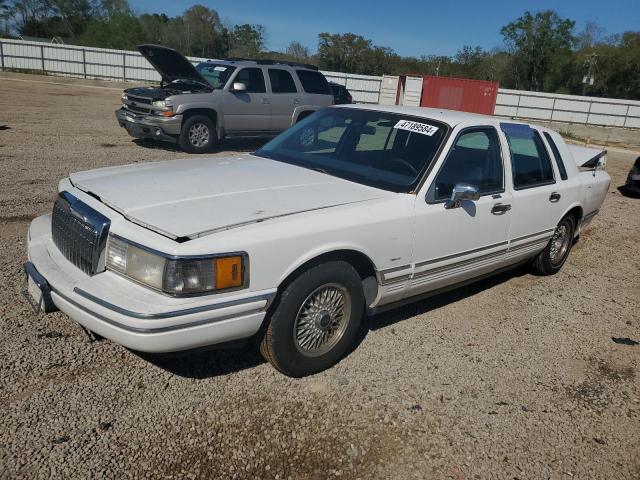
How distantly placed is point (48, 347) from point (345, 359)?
1.88 metres

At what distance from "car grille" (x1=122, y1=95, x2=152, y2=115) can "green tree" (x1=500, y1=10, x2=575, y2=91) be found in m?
53.8

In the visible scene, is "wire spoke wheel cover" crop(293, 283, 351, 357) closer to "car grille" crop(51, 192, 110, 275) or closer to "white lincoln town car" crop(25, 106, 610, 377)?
"white lincoln town car" crop(25, 106, 610, 377)

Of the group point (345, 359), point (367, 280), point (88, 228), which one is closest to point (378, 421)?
point (345, 359)

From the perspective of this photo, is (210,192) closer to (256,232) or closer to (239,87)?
(256,232)

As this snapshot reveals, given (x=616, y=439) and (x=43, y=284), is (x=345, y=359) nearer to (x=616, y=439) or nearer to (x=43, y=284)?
(x=616, y=439)

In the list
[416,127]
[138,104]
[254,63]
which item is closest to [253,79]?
[254,63]

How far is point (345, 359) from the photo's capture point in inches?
139

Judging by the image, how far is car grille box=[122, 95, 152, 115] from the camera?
33.2 ft

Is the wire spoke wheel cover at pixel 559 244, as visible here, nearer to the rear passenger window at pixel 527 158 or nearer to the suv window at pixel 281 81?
the rear passenger window at pixel 527 158

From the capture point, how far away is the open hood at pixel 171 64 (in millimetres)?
10242

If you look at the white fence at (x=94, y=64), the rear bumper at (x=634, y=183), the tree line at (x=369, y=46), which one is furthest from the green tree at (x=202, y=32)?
the rear bumper at (x=634, y=183)

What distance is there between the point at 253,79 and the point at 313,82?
5.29 ft

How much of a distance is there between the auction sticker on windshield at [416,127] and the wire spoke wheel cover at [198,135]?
7.14 metres

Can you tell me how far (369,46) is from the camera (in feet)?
209
